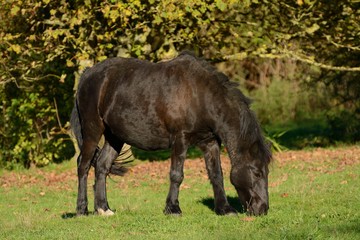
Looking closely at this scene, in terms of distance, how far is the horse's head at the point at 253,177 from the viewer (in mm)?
9203

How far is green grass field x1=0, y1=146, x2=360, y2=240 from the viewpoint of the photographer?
8.15m

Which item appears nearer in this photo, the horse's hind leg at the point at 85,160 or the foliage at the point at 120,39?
the horse's hind leg at the point at 85,160

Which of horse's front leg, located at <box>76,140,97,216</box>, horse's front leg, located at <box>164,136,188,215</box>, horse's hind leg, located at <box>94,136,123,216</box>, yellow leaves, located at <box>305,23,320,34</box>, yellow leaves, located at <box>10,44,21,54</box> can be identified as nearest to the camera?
horse's front leg, located at <box>164,136,188,215</box>

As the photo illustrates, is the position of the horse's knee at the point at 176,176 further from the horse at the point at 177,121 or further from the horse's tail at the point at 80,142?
the horse's tail at the point at 80,142

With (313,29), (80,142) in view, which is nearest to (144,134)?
(80,142)

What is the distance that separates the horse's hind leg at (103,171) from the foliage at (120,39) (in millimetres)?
4356

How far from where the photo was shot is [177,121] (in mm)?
9445

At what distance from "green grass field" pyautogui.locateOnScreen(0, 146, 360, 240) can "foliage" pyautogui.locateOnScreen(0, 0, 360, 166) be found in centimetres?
152

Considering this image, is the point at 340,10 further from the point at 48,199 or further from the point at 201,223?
the point at 201,223

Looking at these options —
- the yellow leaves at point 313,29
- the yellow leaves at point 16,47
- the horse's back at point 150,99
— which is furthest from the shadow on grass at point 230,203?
the yellow leaves at point 313,29

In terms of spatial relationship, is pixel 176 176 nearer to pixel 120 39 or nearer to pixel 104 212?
pixel 104 212

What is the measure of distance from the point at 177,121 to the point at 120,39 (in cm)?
750

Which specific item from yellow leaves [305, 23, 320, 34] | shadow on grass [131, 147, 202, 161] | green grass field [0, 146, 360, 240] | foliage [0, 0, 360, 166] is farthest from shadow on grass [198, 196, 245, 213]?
shadow on grass [131, 147, 202, 161]

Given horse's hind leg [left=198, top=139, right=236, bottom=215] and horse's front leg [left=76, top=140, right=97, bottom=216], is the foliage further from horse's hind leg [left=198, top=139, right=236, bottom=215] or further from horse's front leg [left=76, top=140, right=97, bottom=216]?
horse's hind leg [left=198, top=139, right=236, bottom=215]
